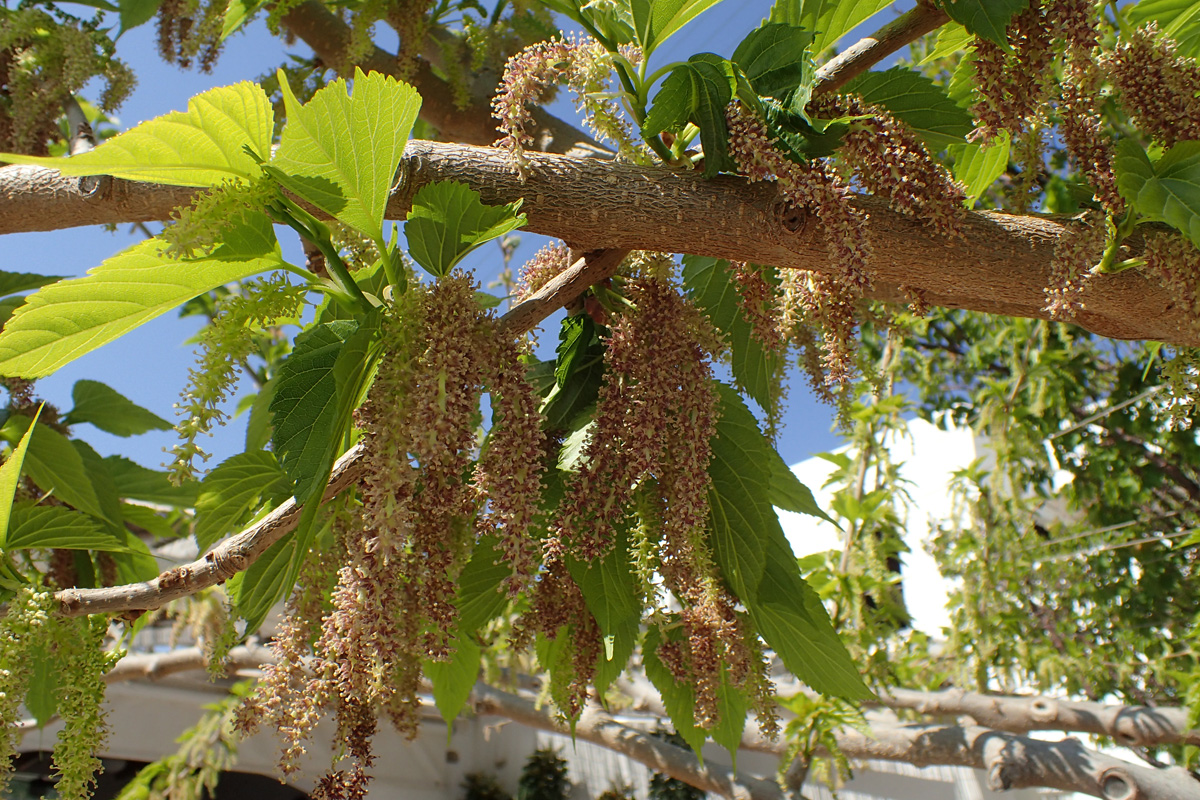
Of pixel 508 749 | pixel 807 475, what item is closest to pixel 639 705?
pixel 807 475

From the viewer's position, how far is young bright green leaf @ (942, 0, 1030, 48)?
2.28ft

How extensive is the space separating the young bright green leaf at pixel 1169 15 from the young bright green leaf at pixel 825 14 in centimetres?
30

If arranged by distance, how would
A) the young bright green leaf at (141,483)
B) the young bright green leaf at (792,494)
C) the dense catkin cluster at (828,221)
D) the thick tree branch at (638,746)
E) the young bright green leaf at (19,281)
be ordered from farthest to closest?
the thick tree branch at (638,746), the young bright green leaf at (141,483), the young bright green leaf at (19,281), the young bright green leaf at (792,494), the dense catkin cluster at (828,221)

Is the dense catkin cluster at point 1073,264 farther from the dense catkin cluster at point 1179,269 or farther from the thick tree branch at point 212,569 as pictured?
the thick tree branch at point 212,569

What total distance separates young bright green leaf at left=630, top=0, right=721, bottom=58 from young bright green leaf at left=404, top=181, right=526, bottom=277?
261 millimetres

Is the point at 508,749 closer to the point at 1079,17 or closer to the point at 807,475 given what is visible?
the point at 807,475

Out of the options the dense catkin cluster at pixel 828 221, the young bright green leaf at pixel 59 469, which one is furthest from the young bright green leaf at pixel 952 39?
the young bright green leaf at pixel 59 469

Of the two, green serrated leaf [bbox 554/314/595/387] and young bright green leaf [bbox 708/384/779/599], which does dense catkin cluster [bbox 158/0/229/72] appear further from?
young bright green leaf [bbox 708/384/779/599]

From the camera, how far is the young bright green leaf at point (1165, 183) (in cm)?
71

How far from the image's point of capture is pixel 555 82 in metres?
0.77

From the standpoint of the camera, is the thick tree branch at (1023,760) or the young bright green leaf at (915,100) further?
the thick tree branch at (1023,760)

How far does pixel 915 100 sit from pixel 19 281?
148cm

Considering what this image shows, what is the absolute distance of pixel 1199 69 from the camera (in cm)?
78

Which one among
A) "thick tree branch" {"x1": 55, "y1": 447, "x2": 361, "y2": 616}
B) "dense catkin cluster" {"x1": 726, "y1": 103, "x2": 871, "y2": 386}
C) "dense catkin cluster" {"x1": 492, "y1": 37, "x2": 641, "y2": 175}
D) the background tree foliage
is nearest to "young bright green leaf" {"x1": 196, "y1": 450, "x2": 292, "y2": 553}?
the background tree foliage
